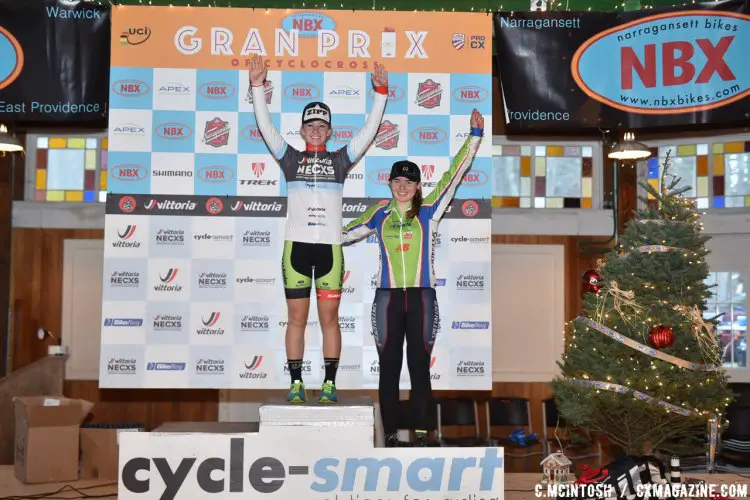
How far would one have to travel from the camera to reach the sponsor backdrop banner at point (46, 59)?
19.5 ft

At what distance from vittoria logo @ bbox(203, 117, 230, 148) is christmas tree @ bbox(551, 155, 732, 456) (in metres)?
2.73

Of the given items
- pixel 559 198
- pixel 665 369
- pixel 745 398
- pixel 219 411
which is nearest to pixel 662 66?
pixel 665 369

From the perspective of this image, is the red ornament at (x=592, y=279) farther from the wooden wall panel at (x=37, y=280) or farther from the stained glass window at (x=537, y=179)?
the wooden wall panel at (x=37, y=280)

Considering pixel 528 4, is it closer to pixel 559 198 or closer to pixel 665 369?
pixel 559 198

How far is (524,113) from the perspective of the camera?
5945mm

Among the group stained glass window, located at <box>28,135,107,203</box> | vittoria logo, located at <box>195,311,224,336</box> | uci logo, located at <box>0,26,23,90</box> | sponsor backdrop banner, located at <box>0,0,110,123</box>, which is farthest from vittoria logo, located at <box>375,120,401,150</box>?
stained glass window, located at <box>28,135,107,203</box>

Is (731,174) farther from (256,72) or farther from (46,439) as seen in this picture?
(46,439)

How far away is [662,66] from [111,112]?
392 cm

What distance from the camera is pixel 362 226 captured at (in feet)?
16.6

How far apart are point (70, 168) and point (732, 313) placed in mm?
7028

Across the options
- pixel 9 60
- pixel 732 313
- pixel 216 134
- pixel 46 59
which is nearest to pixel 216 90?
pixel 216 134

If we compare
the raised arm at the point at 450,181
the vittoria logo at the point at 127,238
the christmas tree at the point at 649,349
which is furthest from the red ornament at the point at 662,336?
the vittoria logo at the point at 127,238

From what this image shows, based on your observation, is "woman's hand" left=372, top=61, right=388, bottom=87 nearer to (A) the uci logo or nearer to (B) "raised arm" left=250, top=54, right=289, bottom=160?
(B) "raised arm" left=250, top=54, right=289, bottom=160

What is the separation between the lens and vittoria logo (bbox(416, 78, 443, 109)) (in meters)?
5.76
